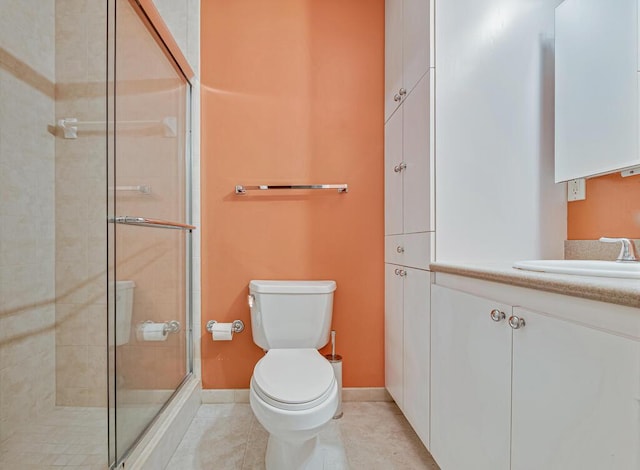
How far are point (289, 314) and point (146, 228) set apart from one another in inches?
29.8

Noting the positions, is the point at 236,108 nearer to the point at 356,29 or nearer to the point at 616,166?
the point at 356,29

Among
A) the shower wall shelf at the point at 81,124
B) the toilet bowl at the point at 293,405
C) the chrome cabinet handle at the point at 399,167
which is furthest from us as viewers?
the chrome cabinet handle at the point at 399,167

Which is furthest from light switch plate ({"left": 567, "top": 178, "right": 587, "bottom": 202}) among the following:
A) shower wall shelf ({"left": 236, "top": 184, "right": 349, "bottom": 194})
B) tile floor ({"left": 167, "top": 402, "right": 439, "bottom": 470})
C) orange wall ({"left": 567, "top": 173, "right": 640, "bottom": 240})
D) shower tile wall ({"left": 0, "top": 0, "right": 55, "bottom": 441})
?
shower tile wall ({"left": 0, "top": 0, "right": 55, "bottom": 441})

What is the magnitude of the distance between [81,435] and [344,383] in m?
1.22

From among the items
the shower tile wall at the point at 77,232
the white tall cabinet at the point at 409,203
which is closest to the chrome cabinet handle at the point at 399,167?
the white tall cabinet at the point at 409,203

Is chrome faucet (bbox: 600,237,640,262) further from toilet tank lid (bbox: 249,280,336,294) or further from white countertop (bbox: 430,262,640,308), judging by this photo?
toilet tank lid (bbox: 249,280,336,294)

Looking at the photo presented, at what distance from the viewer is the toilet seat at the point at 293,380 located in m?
1.11

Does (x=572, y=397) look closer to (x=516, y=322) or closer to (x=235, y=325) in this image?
(x=516, y=322)

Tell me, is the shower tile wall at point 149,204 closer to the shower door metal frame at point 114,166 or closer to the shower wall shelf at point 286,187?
the shower door metal frame at point 114,166

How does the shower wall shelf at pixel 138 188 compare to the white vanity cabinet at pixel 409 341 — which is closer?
the shower wall shelf at pixel 138 188

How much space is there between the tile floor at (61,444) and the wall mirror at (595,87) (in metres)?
1.98

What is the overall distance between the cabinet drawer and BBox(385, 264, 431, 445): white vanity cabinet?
0.03 metres

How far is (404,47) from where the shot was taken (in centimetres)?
152

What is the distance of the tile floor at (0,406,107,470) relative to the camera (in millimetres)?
1188
